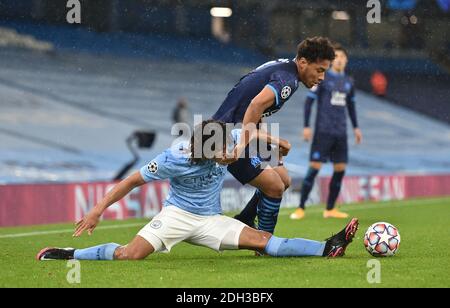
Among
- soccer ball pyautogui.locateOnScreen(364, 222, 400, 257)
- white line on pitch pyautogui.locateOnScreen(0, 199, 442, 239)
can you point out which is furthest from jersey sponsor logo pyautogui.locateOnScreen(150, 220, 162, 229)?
white line on pitch pyautogui.locateOnScreen(0, 199, 442, 239)

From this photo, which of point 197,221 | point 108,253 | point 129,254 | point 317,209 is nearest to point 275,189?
point 197,221

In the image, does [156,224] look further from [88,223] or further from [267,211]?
[267,211]

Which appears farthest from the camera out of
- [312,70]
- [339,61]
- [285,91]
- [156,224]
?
[339,61]

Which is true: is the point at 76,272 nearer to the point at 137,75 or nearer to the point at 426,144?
the point at 137,75

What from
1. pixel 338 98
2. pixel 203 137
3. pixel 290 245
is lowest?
pixel 290 245

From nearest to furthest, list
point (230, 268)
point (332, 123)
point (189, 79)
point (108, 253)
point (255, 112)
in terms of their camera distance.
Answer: point (230, 268) < point (108, 253) < point (255, 112) < point (332, 123) < point (189, 79)

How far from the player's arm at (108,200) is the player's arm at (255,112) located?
95cm

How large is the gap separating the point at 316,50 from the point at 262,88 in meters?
0.57

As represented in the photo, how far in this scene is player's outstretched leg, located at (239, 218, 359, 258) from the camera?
7836mm

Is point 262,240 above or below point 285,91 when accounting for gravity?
below

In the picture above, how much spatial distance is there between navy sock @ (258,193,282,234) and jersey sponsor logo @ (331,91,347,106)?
4.85m

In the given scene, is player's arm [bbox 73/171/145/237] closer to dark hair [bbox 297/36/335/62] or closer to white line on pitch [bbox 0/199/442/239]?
dark hair [bbox 297/36/335/62]

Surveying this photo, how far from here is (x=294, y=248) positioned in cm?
789
